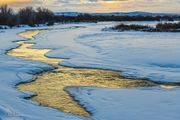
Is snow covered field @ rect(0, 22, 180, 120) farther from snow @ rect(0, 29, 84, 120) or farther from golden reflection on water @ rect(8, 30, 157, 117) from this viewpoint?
golden reflection on water @ rect(8, 30, 157, 117)

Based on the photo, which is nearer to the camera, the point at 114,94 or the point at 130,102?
the point at 130,102

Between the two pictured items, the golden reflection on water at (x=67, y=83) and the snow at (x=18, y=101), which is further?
the golden reflection on water at (x=67, y=83)

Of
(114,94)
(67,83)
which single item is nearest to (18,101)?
(114,94)

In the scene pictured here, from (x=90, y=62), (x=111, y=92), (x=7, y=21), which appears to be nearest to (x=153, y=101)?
(x=111, y=92)

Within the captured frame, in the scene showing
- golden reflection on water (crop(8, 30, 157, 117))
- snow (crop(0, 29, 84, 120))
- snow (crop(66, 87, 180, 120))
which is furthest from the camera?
golden reflection on water (crop(8, 30, 157, 117))

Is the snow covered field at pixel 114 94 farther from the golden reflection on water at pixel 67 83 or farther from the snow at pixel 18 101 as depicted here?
the golden reflection on water at pixel 67 83

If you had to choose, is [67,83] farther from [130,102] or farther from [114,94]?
[130,102]

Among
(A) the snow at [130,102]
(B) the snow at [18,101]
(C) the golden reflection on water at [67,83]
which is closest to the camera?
(B) the snow at [18,101]

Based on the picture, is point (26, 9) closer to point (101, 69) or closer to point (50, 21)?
point (50, 21)

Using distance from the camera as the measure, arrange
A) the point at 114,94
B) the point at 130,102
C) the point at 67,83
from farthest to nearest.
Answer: the point at 67,83 → the point at 114,94 → the point at 130,102

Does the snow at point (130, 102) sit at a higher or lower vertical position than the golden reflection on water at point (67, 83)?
higher

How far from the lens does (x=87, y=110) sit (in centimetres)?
880

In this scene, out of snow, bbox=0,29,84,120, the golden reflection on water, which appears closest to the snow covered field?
snow, bbox=0,29,84,120

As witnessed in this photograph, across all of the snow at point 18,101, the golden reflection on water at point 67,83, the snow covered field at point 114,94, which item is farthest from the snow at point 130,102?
the snow at point 18,101
